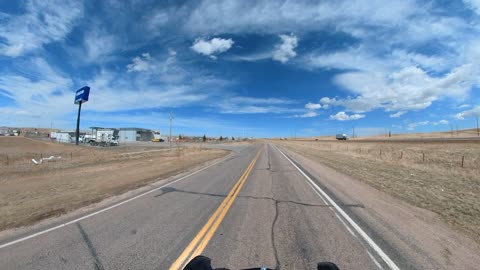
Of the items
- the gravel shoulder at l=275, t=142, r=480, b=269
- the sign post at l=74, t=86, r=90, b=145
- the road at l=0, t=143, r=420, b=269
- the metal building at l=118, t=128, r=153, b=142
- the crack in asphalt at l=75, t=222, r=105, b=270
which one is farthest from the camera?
the metal building at l=118, t=128, r=153, b=142

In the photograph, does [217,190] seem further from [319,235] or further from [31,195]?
[31,195]

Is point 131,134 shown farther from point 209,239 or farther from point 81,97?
point 209,239

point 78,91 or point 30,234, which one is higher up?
point 78,91

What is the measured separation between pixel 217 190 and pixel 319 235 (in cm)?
518

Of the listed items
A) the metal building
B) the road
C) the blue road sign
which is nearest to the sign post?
the blue road sign

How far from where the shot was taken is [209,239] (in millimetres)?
4680

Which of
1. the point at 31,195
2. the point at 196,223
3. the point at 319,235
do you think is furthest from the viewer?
the point at 31,195

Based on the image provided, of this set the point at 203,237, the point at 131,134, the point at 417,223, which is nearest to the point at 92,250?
the point at 203,237

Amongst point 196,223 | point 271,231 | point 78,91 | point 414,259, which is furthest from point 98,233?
point 78,91

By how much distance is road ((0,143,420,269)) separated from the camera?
389 centimetres

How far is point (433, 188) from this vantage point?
10.6 metres

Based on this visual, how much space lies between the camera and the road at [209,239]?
389cm

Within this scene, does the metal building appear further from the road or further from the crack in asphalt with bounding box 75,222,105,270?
the crack in asphalt with bounding box 75,222,105,270

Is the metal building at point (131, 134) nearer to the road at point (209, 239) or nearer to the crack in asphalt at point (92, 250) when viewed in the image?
the road at point (209, 239)
